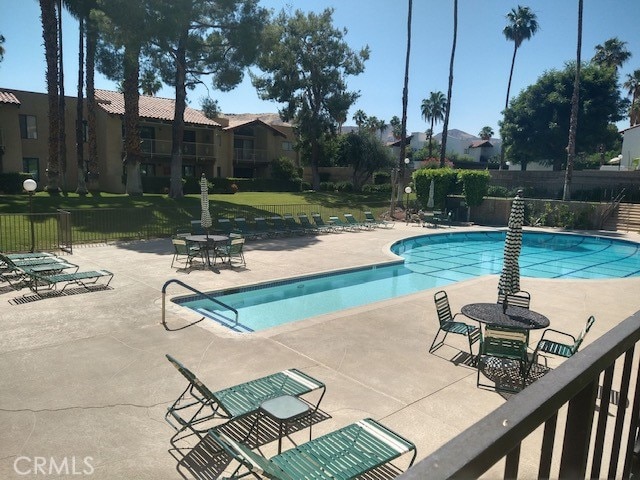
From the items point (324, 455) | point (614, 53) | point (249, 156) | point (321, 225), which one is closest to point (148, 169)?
point (249, 156)

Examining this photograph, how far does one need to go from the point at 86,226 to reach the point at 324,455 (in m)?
18.6

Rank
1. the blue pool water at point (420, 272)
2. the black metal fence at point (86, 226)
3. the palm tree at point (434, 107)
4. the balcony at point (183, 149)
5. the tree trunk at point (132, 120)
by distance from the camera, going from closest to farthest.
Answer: the blue pool water at point (420, 272) → the black metal fence at point (86, 226) → the tree trunk at point (132, 120) → the balcony at point (183, 149) → the palm tree at point (434, 107)

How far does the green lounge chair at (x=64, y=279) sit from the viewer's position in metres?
10.4

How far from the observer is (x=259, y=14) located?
88.0 feet

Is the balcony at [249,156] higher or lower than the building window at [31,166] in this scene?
higher

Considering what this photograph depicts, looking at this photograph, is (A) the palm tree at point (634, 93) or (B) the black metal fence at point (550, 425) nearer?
(B) the black metal fence at point (550, 425)

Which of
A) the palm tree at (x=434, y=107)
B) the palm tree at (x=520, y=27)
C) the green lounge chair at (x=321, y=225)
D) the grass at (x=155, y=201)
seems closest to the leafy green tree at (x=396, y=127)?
the palm tree at (x=434, y=107)

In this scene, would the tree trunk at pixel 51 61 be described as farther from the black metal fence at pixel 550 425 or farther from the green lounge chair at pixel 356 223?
the black metal fence at pixel 550 425

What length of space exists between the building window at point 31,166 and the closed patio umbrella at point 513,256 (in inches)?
1393

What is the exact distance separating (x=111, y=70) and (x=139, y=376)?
1039 inches

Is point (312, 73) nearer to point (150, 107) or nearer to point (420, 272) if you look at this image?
point (150, 107)

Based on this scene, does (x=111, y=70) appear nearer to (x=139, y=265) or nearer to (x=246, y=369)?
(x=139, y=265)

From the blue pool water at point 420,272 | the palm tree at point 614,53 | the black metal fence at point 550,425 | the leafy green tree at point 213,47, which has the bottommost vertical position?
the blue pool water at point 420,272

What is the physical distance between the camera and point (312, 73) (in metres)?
41.8
